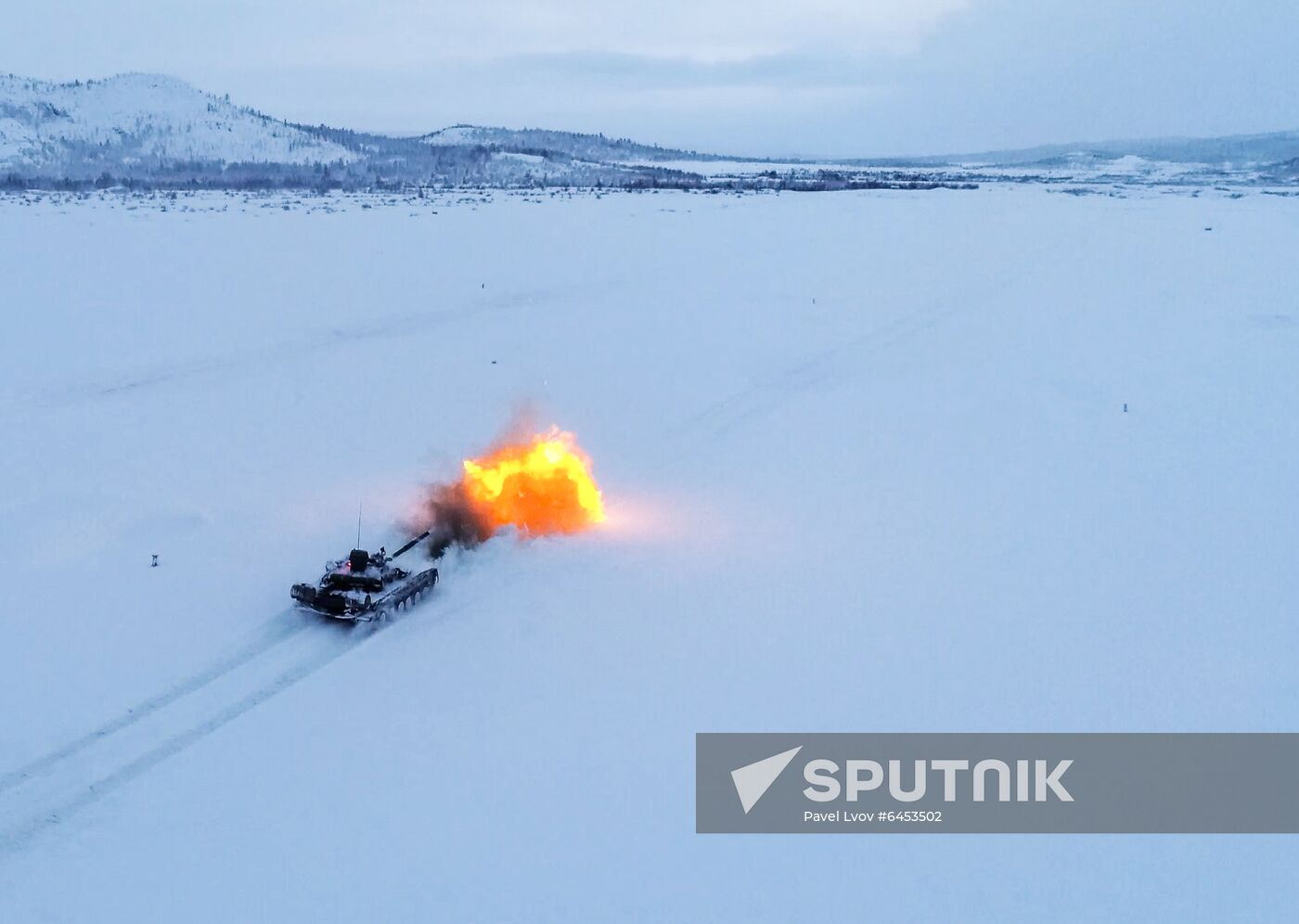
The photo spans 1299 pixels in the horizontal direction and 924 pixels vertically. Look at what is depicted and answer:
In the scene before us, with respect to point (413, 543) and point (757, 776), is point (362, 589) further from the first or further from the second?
point (757, 776)

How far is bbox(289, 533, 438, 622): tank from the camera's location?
1480 cm

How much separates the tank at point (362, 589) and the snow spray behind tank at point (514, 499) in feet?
6.73

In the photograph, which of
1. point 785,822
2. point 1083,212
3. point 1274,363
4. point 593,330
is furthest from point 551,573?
point 1083,212

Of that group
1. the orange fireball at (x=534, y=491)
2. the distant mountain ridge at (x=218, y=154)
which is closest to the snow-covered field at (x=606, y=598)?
the orange fireball at (x=534, y=491)

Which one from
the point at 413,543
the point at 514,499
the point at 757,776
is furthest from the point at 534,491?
the point at 757,776

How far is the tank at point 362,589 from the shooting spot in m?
14.8

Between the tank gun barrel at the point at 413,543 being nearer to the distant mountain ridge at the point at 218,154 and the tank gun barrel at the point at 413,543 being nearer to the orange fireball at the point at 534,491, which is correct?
the orange fireball at the point at 534,491

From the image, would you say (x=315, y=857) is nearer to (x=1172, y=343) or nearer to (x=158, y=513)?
(x=158, y=513)

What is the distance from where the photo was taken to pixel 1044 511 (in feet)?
67.0

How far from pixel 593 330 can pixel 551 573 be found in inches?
880

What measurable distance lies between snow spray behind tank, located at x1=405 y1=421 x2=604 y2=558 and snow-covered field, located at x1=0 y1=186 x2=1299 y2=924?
0.76 metres

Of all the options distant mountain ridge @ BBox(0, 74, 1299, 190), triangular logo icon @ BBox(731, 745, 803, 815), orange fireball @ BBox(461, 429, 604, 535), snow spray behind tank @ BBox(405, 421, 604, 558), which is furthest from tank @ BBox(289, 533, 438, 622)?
distant mountain ridge @ BBox(0, 74, 1299, 190)

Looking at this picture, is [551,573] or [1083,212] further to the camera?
[1083,212]

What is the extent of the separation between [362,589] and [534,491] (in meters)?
Result: 4.53
